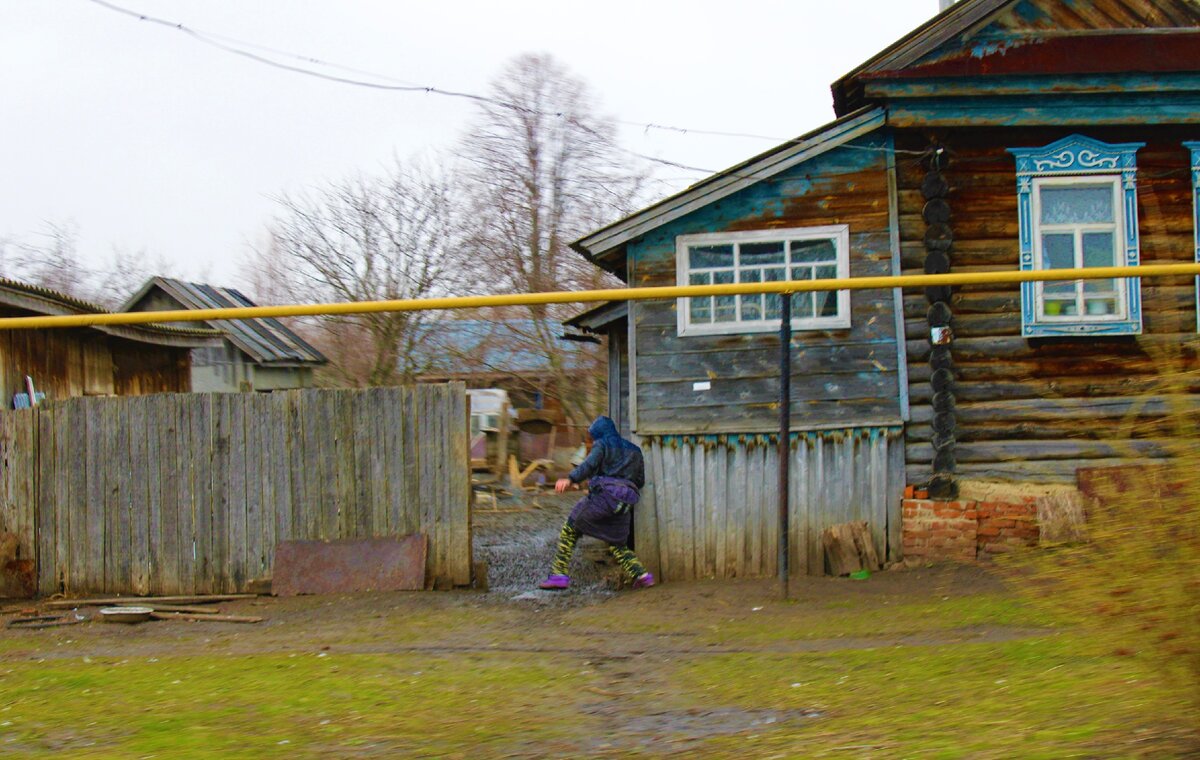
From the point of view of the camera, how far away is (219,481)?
1009 cm

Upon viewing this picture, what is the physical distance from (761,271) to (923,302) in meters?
1.60

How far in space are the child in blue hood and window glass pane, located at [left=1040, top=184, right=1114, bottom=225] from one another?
15.5 feet

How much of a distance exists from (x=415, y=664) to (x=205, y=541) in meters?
3.95

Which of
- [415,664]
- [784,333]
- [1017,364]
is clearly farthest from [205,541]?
[1017,364]

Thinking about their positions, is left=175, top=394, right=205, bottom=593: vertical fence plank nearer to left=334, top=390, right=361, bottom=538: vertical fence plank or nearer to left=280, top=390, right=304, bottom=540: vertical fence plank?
left=280, top=390, right=304, bottom=540: vertical fence plank

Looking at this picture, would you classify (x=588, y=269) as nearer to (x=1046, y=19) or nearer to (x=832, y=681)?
(x=1046, y=19)

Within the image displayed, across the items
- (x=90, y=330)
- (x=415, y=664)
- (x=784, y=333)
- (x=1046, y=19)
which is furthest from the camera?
(x=90, y=330)

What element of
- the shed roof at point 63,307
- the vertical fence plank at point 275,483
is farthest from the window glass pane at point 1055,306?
the shed roof at point 63,307

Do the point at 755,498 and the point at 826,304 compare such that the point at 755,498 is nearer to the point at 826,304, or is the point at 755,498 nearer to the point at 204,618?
the point at 826,304

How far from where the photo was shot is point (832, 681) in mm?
6145

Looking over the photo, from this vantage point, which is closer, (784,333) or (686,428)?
(784,333)

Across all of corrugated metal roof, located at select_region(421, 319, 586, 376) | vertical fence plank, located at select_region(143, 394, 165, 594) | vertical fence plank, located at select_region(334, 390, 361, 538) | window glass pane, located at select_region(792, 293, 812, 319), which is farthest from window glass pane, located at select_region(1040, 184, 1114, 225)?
corrugated metal roof, located at select_region(421, 319, 586, 376)

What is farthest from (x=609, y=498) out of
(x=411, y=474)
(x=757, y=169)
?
(x=757, y=169)

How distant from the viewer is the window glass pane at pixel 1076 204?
34.6 feet
